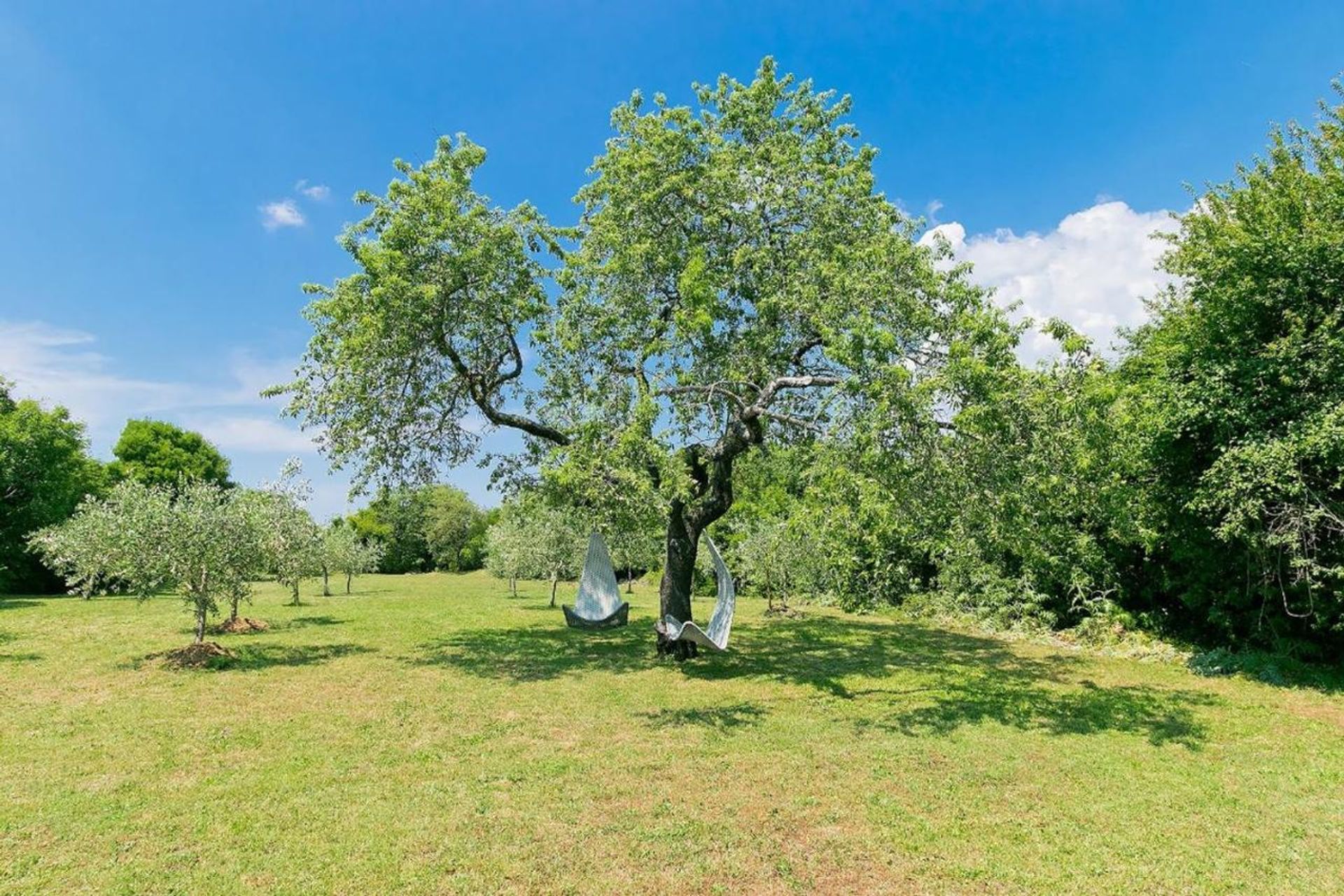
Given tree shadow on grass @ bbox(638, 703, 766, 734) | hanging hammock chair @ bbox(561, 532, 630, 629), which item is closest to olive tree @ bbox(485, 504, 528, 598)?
hanging hammock chair @ bbox(561, 532, 630, 629)

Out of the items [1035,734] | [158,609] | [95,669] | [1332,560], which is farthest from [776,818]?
[158,609]

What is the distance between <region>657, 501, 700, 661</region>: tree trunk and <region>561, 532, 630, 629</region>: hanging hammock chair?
551 centimetres

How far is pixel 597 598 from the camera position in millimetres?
21188

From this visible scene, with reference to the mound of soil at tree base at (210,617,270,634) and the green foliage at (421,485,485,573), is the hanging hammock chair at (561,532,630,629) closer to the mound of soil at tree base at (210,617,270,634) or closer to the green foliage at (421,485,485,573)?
the mound of soil at tree base at (210,617,270,634)

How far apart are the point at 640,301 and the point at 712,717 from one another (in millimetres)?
8108

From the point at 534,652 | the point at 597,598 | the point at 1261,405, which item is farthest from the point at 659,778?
the point at 597,598

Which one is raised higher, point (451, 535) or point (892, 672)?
point (451, 535)

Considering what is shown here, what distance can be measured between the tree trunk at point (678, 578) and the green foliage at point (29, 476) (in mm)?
30306

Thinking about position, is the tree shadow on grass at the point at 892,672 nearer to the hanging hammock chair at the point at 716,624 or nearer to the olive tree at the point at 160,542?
the hanging hammock chair at the point at 716,624

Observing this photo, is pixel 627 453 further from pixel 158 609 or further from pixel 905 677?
pixel 158 609

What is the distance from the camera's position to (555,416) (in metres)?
15.8

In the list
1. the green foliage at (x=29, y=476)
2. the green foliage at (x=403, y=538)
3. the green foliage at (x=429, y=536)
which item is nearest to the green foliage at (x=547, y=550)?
the green foliage at (x=29, y=476)

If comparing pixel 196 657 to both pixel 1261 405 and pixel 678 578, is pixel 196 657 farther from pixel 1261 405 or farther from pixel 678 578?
pixel 1261 405

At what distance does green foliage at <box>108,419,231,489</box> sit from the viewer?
148 feet
